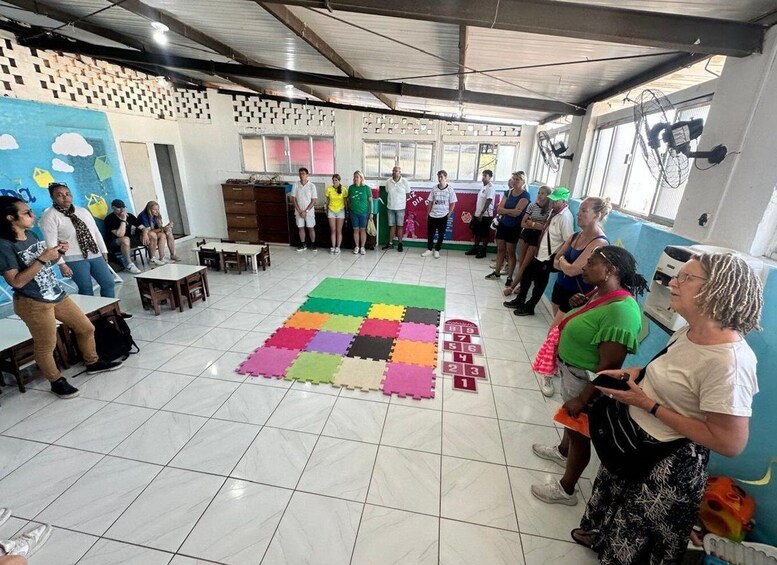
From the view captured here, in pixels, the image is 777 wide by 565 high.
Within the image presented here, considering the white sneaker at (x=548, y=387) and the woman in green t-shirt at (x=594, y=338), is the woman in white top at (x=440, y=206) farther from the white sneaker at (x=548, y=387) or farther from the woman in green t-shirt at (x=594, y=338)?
the woman in green t-shirt at (x=594, y=338)

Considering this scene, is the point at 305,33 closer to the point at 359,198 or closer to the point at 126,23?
the point at 126,23

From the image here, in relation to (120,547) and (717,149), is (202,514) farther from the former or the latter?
(717,149)

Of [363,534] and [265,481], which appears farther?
[265,481]

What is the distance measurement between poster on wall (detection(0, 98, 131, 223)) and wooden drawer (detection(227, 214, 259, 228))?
6.33 feet

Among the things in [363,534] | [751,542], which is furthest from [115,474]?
[751,542]

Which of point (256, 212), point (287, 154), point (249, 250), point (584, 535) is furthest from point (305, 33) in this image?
point (287, 154)

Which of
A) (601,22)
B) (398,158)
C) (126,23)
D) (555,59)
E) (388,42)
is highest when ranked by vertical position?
(126,23)

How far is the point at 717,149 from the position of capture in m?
2.08

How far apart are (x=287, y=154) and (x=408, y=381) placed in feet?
21.7

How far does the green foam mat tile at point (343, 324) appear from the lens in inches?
149

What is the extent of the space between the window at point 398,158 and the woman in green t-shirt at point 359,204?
1714mm

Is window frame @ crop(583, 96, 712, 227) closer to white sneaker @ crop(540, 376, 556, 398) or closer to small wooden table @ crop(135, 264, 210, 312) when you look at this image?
white sneaker @ crop(540, 376, 556, 398)

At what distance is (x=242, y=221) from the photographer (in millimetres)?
7348

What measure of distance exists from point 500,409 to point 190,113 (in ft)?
26.8
